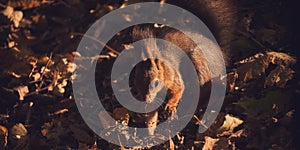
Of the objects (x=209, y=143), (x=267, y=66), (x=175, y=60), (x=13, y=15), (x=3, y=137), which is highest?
(x=13, y=15)

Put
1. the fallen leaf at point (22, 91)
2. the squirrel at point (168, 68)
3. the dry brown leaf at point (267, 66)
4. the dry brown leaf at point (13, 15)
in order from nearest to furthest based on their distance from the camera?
the dry brown leaf at point (267, 66) < the squirrel at point (168, 68) < the fallen leaf at point (22, 91) < the dry brown leaf at point (13, 15)

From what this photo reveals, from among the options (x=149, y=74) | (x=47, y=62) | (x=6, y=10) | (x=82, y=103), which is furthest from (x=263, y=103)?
(x=6, y=10)

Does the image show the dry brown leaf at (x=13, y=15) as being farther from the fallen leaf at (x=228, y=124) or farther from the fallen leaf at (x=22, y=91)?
the fallen leaf at (x=228, y=124)

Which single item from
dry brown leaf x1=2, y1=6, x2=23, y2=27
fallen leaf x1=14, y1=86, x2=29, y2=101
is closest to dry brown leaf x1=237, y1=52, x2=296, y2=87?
fallen leaf x1=14, y1=86, x2=29, y2=101

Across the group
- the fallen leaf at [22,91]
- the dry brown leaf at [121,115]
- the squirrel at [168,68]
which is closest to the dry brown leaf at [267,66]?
the squirrel at [168,68]

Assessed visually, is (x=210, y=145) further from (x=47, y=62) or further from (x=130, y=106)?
(x=47, y=62)

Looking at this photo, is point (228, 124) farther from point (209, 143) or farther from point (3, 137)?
point (3, 137)

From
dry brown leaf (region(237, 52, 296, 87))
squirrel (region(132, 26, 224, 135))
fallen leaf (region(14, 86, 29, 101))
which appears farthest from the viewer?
fallen leaf (region(14, 86, 29, 101))

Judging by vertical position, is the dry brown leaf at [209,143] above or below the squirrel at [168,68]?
below

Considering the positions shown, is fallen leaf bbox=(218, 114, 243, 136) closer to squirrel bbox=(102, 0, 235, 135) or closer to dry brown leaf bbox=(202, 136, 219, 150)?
dry brown leaf bbox=(202, 136, 219, 150)

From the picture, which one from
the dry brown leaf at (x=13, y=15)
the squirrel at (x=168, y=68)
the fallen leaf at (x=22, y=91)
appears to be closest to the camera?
the squirrel at (x=168, y=68)

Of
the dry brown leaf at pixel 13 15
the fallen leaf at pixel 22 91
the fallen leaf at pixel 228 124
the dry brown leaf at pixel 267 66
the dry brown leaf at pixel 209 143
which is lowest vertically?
the dry brown leaf at pixel 209 143

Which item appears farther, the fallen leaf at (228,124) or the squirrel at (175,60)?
the squirrel at (175,60)

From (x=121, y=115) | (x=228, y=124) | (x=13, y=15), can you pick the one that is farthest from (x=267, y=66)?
(x=13, y=15)
